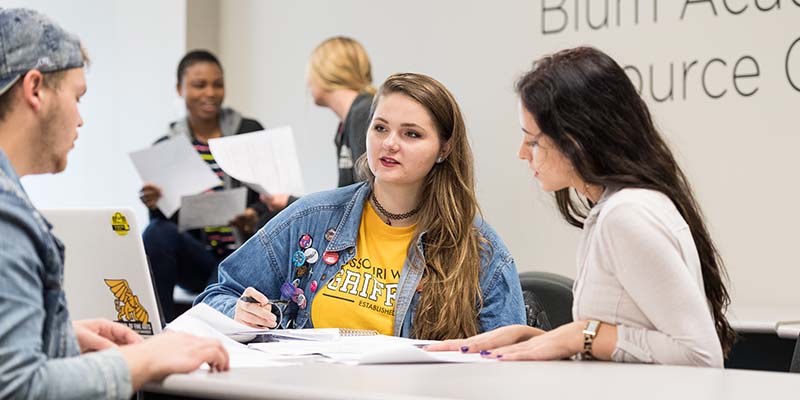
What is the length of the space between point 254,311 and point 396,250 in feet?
1.42

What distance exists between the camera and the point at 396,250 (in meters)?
2.50

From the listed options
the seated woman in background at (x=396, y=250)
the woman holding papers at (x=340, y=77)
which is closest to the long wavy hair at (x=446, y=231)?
the seated woman in background at (x=396, y=250)

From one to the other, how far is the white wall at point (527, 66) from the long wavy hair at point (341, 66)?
50 centimetres

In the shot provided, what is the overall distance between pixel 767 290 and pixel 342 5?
2.47m

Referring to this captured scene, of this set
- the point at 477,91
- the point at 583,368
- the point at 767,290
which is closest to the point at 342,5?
the point at 477,91

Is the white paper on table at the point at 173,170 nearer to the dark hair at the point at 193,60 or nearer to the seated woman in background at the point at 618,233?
the dark hair at the point at 193,60

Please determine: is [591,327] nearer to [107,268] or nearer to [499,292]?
[499,292]

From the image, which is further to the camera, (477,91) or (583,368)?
(477,91)

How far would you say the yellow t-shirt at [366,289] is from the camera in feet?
7.84

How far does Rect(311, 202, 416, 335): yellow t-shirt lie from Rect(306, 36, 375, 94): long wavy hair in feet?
6.11

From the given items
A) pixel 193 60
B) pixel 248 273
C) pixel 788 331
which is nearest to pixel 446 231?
pixel 248 273

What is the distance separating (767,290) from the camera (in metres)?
3.84

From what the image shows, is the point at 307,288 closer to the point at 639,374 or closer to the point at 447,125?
the point at 447,125

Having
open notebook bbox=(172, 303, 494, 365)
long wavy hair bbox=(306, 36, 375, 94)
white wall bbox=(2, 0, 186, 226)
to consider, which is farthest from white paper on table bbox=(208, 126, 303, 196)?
white wall bbox=(2, 0, 186, 226)
